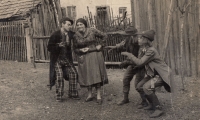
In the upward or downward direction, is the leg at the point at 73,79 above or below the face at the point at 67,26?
below

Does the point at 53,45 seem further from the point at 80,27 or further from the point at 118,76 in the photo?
the point at 118,76

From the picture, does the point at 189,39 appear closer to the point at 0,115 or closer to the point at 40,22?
the point at 0,115

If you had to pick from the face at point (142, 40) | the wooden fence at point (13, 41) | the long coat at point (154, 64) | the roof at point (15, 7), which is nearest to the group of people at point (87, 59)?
the face at point (142, 40)

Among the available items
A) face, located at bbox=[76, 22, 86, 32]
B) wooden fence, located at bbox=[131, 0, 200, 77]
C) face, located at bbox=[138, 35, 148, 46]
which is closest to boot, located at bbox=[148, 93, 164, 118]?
face, located at bbox=[138, 35, 148, 46]

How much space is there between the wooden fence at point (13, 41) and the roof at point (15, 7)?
0.69m

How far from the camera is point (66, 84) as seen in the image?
839 centimetres

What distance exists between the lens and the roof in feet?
46.3

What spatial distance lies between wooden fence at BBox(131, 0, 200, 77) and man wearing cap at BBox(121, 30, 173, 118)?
2463 mm

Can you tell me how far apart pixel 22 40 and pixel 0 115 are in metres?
7.89

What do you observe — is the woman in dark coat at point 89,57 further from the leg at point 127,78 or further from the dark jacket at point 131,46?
the dark jacket at point 131,46

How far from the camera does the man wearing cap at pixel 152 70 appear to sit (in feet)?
17.8

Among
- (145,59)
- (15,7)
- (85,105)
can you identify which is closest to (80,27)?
(85,105)

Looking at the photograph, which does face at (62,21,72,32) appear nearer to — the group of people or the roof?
the group of people

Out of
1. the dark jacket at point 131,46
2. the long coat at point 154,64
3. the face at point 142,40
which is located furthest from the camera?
the dark jacket at point 131,46
